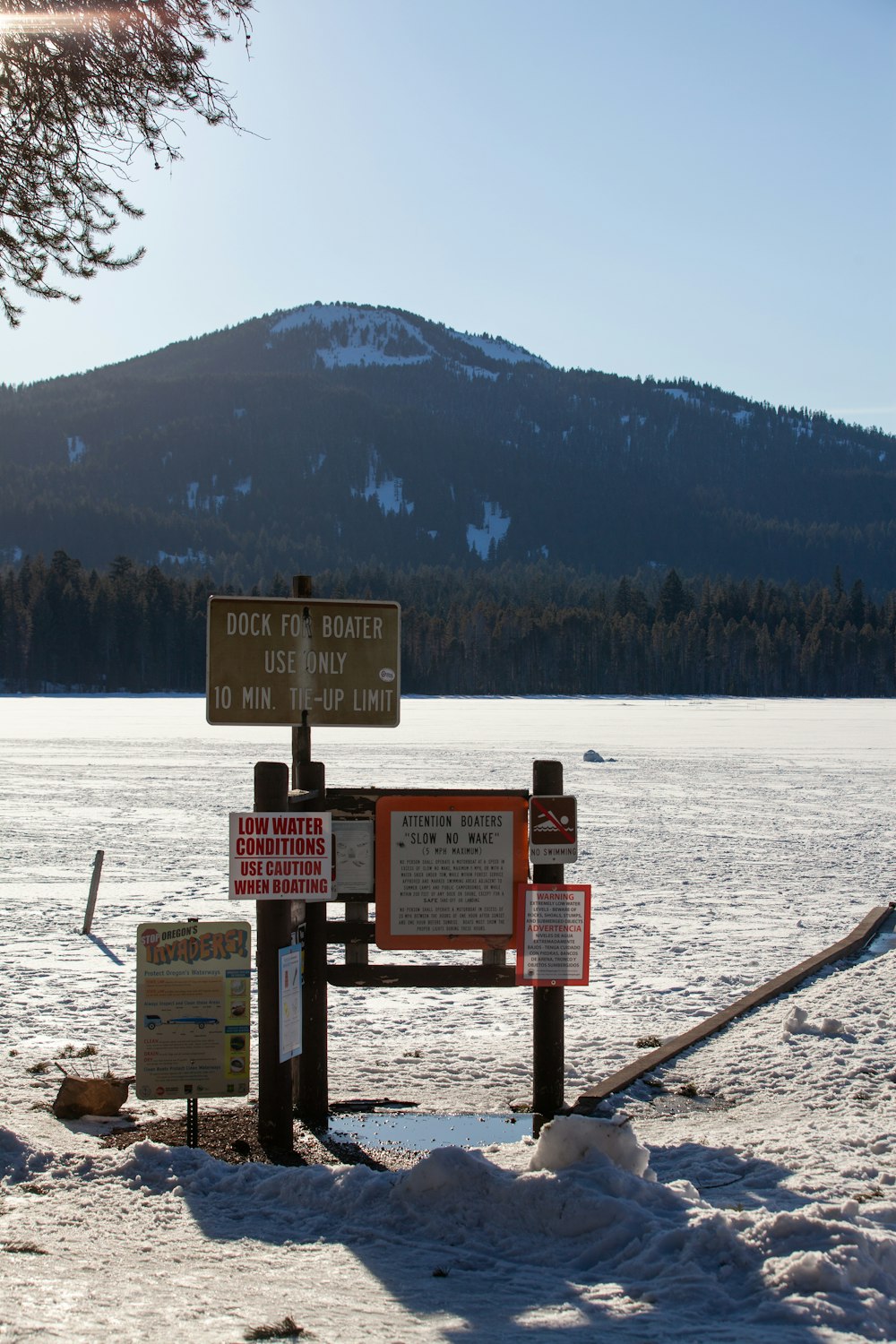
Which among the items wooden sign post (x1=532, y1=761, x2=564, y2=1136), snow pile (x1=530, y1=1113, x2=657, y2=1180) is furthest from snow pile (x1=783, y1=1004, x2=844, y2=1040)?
snow pile (x1=530, y1=1113, x2=657, y2=1180)

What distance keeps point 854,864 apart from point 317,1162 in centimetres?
984

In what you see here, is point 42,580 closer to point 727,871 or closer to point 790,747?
point 790,747

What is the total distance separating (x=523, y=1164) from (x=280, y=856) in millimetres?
1720

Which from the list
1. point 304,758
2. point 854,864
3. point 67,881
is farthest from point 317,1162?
point 854,864

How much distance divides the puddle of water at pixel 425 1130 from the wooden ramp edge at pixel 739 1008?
37 centimetres

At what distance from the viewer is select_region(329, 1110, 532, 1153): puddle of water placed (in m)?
5.67

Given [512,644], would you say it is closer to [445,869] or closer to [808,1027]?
[808,1027]

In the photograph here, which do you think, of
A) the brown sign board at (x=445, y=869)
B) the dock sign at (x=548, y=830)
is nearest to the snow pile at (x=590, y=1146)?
the brown sign board at (x=445, y=869)

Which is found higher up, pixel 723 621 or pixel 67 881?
pixel 723 621

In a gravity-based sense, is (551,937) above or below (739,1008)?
above

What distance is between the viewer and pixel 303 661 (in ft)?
19.5

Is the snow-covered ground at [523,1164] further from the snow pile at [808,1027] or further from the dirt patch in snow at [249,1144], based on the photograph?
the dirt patch in snow at [249,1144]

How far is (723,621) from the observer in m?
145

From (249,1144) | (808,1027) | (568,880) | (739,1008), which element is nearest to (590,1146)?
(249,1144)
